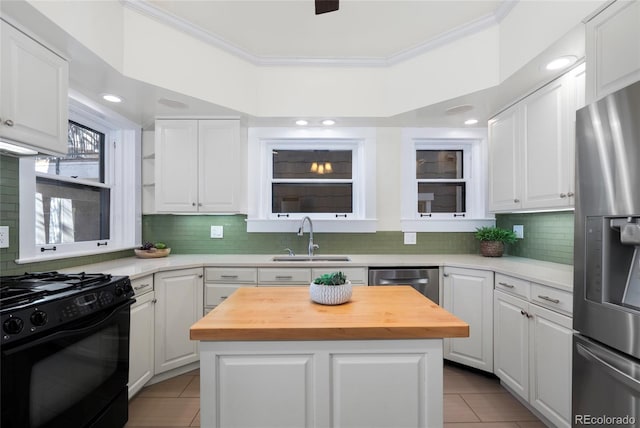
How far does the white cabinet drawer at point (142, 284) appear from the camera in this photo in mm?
2145

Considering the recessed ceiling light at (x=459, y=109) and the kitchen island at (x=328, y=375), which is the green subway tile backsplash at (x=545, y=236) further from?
the kitchen island at (x=328, y=375)

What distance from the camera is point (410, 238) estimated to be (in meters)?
3.27

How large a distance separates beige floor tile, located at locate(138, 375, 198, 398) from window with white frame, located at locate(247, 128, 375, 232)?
1.45 meters

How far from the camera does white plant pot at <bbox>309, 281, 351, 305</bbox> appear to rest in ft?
4.57

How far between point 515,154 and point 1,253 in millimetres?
3608

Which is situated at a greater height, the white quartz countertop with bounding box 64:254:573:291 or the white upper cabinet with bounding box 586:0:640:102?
the white upper cabinet with bounding box 586:0:640:102

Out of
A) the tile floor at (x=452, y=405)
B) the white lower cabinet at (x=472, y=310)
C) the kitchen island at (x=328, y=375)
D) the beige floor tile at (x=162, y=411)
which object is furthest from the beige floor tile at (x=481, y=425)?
the beige floor tile at (x=162, y=411)

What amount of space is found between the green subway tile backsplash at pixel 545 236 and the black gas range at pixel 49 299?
3.13m

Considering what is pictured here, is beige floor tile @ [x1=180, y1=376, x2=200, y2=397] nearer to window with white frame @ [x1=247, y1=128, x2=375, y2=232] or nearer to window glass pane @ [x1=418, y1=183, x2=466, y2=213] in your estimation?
window with white frame @ [x1=247, y1=128, x2=375, y2=232]

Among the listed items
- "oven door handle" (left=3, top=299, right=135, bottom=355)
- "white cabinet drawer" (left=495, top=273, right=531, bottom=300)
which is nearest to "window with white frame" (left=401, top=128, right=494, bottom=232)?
"white cabinet drawer" (left=495, top=273, right=531, bottom=300)

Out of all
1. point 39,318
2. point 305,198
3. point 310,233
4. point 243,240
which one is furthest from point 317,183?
point 39,318

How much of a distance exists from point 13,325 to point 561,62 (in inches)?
122

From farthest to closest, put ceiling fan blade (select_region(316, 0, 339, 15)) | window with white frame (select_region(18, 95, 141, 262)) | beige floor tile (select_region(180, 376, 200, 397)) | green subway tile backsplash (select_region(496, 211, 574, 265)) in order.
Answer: green subway tile backsplash (select_region(496, 211, 574, 265)), beige floor tile (select_region(180, 376, 200, 397)), window with white frame (select_region(18, 95, 141, 262)), ceiling fan blade (select_region(316, 0, 339, 15))

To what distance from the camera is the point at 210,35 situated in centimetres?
246
